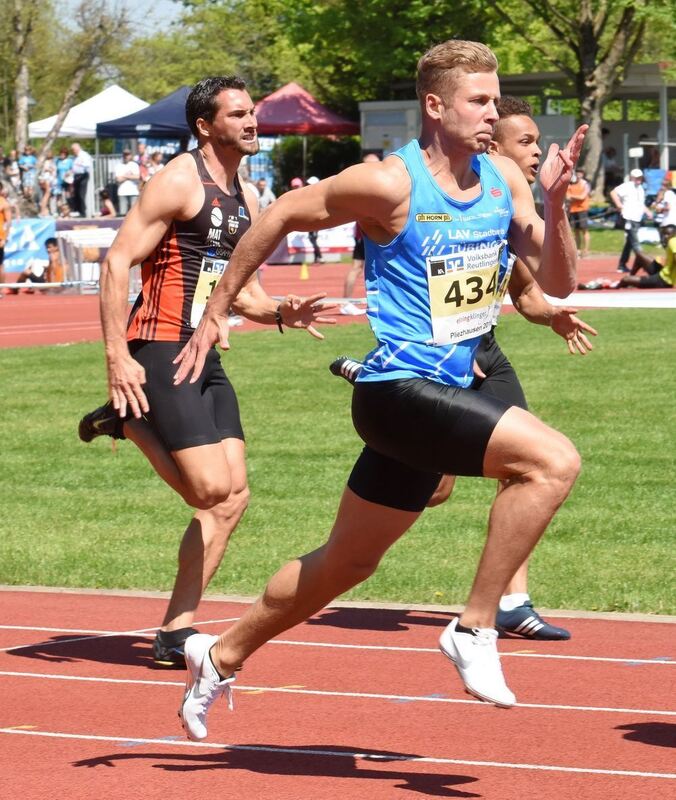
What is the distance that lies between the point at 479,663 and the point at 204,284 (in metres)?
2.56

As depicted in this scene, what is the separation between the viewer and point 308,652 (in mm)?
6816

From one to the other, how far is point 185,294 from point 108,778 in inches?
91.8

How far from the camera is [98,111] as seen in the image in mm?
46188

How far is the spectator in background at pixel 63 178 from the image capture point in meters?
43.6

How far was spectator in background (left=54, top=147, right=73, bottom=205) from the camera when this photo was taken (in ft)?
143

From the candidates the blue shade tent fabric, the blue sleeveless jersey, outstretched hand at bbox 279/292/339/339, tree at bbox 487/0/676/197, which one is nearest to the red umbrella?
tree at bbox 487/0/676/197

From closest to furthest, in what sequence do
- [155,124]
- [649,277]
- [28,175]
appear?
[649,277], [155,124], [28,175]

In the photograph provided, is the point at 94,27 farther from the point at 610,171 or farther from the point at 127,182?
the point at 610,171

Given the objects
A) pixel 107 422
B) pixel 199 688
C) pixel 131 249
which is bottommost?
pixel 199 688

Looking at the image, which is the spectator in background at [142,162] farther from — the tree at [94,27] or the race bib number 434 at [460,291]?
the race bib number 434 at [460,291]

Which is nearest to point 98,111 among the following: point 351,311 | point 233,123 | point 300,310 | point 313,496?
point 351,311

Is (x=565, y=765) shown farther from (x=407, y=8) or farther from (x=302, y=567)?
(x=407, y=8)

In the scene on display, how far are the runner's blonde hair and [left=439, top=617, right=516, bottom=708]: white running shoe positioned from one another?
1.65 m

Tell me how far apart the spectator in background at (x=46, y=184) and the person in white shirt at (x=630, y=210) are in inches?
670
